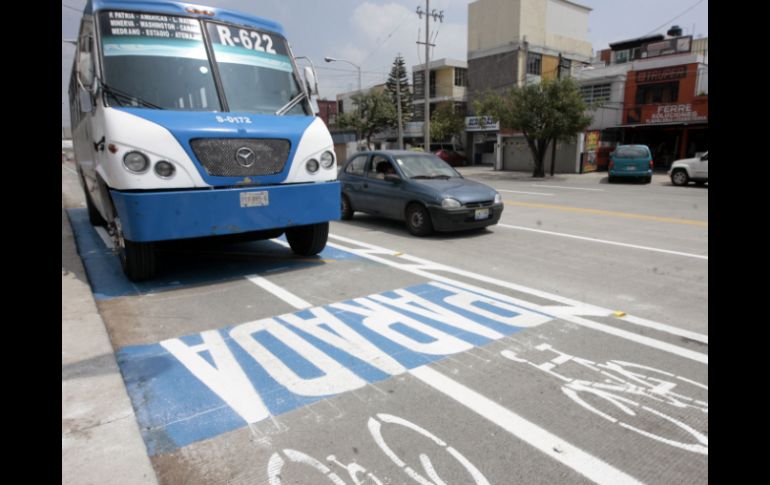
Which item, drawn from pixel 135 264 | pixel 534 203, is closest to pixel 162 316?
pixel 135 264

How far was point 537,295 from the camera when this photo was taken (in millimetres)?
5477

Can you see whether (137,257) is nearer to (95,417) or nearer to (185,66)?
(185,66)

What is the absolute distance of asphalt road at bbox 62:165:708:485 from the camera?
2.65 metres

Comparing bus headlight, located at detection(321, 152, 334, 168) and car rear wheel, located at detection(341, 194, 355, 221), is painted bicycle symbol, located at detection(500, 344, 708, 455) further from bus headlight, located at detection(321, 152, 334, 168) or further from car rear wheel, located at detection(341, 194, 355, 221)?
car rear wheel, located at detection(341, 194, 355, 221)

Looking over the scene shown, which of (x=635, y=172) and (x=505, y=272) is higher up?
(x=635, y=172)

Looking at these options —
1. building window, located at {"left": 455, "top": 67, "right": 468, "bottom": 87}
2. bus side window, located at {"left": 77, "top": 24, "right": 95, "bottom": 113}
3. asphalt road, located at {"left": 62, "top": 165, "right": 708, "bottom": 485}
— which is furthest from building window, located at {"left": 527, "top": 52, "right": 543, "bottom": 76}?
bus side window, located at {"left": 77, "top": 24, "right": 95, "bottom": 113}

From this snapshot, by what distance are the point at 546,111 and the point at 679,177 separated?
7320mm

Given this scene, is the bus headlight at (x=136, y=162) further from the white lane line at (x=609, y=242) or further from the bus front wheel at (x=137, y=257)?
the white lane line at (x=609, y=242)

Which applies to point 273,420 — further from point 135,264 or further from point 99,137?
point 99,137

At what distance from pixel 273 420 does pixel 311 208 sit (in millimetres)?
3505

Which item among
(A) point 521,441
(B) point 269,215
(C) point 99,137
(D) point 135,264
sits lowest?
(A) point 521,441

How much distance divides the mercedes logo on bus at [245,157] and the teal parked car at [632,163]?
21.7m

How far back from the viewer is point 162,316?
4859mm

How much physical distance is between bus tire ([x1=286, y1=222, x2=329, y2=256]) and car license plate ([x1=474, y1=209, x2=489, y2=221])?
3105mm
